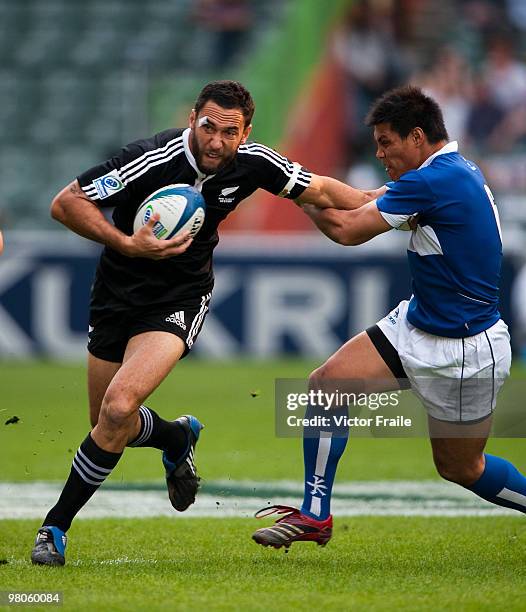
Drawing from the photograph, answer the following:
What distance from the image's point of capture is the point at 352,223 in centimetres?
590

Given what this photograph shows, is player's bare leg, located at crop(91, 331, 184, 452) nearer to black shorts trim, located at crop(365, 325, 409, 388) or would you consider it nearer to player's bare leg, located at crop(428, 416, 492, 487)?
black shorts trim, located at crop(365, 325, 409, 388)

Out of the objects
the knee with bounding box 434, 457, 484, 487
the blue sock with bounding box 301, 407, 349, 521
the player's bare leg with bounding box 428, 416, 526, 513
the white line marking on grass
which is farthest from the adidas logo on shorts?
the white line marking on grass

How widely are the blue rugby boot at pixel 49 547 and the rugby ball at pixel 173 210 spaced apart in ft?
4.73

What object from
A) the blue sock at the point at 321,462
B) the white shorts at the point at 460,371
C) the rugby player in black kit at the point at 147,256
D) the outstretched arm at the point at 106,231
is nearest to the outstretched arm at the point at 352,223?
the rugby player in black kit at the point at 147,256

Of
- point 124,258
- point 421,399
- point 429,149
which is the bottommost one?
point 421,399

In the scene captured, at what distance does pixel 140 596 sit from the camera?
490 cm

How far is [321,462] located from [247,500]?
1.57 metres

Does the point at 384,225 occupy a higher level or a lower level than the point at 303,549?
higher

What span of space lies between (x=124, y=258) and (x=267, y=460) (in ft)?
10.3

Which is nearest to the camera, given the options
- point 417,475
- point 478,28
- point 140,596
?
point 140,596

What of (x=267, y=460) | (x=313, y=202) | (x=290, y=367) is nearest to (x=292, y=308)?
(x=290, y=367)

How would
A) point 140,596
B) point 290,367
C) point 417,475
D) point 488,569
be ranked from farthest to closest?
point 290,367
point 417,475
point 488,569
point 140,596

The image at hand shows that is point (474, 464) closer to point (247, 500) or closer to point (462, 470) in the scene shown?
point (462, 470)

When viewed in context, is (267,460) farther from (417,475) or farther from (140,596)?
(140,596)
